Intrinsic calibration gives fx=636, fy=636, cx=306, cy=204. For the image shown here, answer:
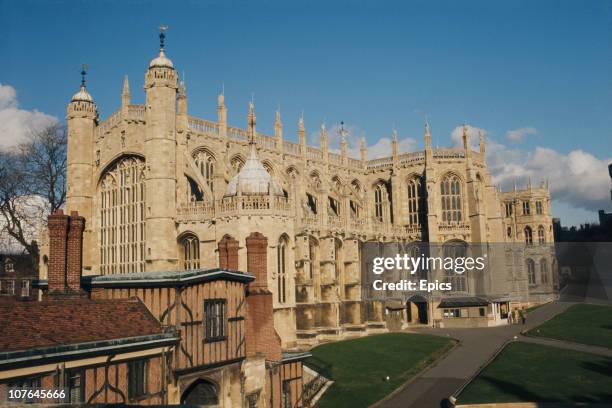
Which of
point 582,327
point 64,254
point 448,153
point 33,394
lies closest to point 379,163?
point 448,153

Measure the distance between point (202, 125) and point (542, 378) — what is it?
26493mm

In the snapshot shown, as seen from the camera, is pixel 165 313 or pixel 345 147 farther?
pixel 345 147

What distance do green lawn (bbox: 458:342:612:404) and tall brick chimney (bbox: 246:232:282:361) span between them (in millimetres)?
8837

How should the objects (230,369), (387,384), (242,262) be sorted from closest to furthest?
(230,369)
(387,384)
(242,262)

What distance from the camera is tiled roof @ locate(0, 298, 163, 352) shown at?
14.1 m

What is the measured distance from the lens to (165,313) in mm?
18141

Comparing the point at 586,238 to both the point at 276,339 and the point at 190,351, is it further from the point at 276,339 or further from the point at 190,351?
the point at 190,351

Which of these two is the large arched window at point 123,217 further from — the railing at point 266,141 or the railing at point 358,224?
the railing at point 358,224

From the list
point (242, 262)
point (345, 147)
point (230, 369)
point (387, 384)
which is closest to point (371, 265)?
point (345, 147)

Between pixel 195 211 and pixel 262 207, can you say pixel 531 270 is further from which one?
pixel 195 211

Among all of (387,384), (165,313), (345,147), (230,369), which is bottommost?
(387,384)

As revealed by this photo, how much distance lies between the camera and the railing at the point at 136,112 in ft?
135

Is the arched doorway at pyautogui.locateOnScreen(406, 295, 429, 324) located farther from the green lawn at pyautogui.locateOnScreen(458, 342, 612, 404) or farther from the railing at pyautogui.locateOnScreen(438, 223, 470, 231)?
the green lawn at pyautogui.locateOnScreen(458, 342, 612, 404)

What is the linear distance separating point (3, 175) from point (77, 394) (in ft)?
115
